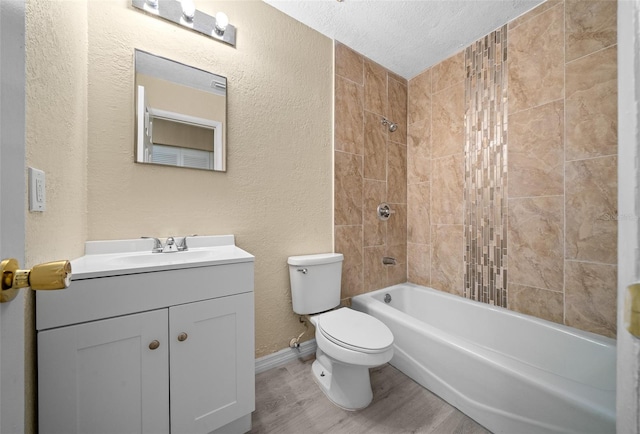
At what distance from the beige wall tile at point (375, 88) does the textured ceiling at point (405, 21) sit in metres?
0.10

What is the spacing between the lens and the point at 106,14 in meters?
1.13

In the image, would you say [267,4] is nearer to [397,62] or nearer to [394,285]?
[397,62]

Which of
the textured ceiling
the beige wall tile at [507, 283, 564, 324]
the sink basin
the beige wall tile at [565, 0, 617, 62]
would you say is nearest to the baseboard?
the sink basin

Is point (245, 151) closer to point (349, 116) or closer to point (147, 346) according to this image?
point (349, 116)

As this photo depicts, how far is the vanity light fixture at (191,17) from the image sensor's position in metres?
1.22

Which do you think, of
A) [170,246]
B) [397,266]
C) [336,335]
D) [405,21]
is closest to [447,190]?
[397,266]

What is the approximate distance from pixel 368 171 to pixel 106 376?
1890 millimetres

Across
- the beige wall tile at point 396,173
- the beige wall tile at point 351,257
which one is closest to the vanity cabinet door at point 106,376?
the beige wall tile at point 351,257

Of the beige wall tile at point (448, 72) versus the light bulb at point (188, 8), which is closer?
the light bulb at point (188, 8)

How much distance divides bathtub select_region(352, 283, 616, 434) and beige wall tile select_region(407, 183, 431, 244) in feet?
1.86

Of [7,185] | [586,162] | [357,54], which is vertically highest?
[357,54]

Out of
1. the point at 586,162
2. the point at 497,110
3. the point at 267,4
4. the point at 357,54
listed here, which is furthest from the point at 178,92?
the point at 586,162

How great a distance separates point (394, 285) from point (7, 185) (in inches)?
89.0

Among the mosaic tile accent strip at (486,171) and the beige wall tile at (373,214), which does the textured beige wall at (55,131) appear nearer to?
the beige wall tile at (373,214)
